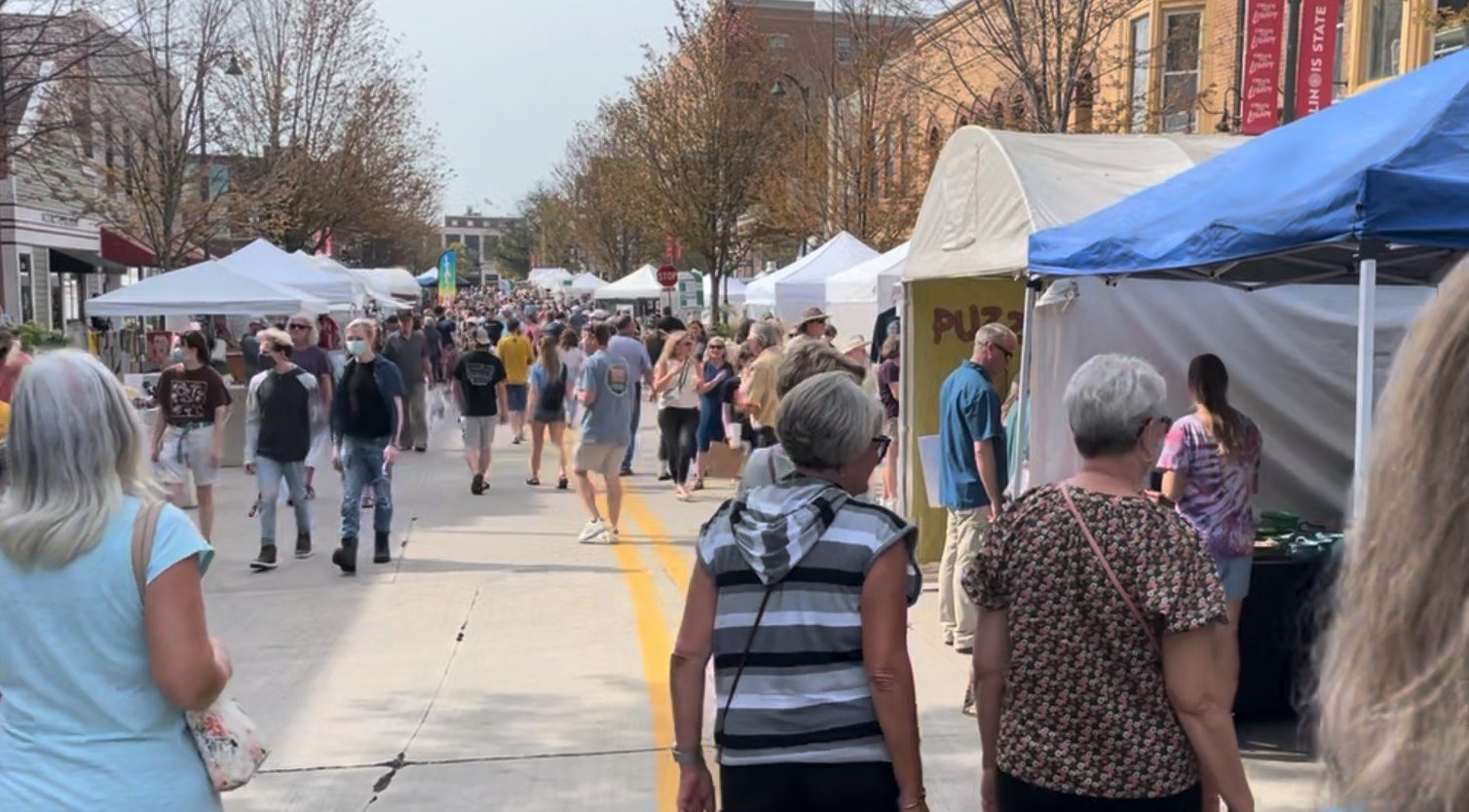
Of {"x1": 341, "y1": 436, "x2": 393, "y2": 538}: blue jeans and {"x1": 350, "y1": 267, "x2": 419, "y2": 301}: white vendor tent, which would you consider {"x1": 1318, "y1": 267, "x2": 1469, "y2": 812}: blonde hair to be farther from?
{"x1": 350, "y1": 267, "x2": 419, "y2": 301}: white vendor tent

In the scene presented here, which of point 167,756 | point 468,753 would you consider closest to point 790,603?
point 167,756

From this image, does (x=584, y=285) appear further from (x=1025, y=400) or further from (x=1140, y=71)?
(x=1025, y=400)

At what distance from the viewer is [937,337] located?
9.12m

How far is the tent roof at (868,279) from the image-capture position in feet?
52.2

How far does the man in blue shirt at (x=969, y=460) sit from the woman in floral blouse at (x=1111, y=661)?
3135mm

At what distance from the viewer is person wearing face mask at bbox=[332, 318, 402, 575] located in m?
9.24

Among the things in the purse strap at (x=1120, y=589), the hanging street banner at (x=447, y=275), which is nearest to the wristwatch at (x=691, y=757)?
the purse strap at (x=1120, y=589)

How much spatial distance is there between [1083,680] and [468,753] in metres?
3.48

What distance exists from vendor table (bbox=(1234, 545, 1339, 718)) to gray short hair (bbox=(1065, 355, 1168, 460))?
2956 millimetres

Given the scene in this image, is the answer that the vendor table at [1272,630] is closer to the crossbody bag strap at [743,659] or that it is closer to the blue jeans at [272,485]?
the crossbody bag strap at [743,659]

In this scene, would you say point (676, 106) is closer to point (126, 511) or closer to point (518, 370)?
point (518, 370)

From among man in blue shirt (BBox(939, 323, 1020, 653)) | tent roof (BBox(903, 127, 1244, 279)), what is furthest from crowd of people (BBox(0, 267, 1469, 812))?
tent roof (BBox(903, 127, 1244, 279))

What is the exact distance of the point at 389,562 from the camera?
32.0 ft

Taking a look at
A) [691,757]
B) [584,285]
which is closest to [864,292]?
[691,757]
